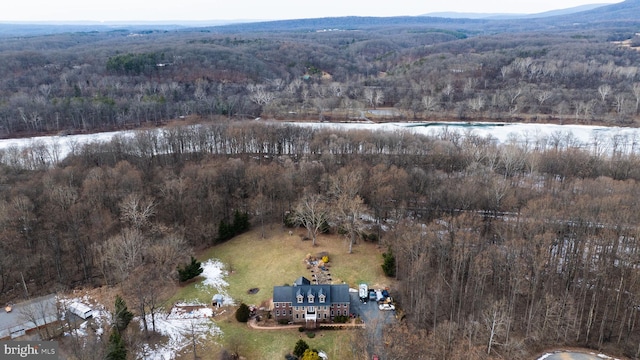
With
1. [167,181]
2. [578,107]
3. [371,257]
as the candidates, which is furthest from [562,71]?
[167,181]

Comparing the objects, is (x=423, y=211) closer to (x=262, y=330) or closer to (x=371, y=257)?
(x=371, y=257)

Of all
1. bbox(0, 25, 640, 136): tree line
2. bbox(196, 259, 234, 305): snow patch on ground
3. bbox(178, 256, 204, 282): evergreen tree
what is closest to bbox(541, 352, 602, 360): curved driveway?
bbox(196, 259, 234, 305): snow patch on ground

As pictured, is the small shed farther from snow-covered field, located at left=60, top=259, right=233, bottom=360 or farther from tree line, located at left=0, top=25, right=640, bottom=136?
tree line, located at left=0, top=25, right=640, bottom=136

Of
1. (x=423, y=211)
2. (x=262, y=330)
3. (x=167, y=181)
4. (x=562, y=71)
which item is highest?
(x=562, y=71)

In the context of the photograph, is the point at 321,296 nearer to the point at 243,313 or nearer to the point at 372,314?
the point at 372,314

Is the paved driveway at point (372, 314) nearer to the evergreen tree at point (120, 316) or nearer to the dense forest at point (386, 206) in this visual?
the dense forest at point (386, 206)

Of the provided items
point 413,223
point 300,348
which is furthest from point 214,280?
point 413,223
